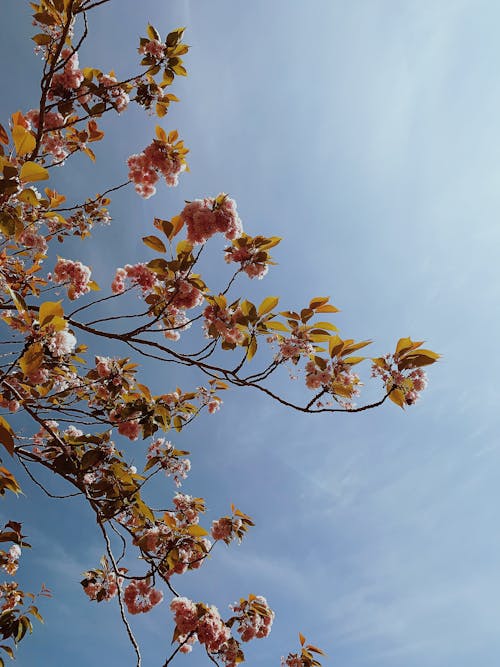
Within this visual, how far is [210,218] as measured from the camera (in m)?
2.91

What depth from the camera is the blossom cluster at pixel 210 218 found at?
2.93 metres

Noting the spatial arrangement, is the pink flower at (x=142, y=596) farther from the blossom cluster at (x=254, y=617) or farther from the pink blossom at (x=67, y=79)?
the pink blossom at (x=67, y=79)

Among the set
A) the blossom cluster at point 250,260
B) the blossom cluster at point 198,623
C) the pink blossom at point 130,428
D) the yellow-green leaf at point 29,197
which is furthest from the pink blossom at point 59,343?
the blossom cluster at point 198,623

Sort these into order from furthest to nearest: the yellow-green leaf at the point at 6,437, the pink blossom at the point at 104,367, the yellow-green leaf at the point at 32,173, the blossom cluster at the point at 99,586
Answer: the blossom cluster at the point at 99,586, the pink blossom at the point at 104,367, the yellow-green leaf at the point at 32,173, the yellow-green leaf at the point at 6,437

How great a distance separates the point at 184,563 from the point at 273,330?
2.68 meters

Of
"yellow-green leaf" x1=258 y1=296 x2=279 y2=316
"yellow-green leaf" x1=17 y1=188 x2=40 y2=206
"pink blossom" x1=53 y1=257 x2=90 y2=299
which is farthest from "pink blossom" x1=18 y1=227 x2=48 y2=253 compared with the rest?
"yellow-green leaf" x1=258 y1=296 x2=279 y2=316

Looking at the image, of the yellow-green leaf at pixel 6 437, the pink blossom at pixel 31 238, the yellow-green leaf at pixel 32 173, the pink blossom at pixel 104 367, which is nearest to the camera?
the yellow-green leaf at pixel 6 437

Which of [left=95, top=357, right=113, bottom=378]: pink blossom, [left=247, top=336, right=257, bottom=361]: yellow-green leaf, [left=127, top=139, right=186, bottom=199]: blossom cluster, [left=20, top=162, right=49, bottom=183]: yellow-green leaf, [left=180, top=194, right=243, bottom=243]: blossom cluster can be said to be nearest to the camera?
[left=20, top=162, right=49, bottom=183]: yellow-green leaf

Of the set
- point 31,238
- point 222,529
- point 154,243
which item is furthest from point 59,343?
point 222,529

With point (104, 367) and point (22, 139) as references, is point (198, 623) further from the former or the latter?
point (22, 139)

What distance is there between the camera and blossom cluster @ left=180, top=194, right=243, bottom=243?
2926 millimetres

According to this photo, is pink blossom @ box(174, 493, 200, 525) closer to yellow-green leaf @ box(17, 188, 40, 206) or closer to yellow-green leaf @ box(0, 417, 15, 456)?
yellow-green leaf @ box(0, 417, 15, 456)

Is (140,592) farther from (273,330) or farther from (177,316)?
(273,330)

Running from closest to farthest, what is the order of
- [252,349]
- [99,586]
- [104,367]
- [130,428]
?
[252,349] → [130,428] → [104,367] → [99,586]
